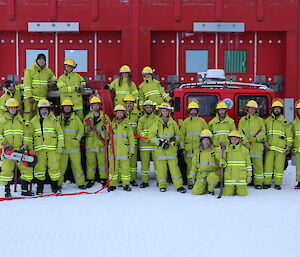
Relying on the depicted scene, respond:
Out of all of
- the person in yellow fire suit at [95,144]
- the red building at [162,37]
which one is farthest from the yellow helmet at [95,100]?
the red building at [162,37]

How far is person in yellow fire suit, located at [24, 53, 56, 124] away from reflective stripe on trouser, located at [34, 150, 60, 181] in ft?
3.08

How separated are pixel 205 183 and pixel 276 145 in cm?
163

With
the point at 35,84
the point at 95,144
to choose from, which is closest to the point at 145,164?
the point at 95,144

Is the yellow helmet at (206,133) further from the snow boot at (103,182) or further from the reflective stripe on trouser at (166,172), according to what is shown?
the snow boot at (103,182)

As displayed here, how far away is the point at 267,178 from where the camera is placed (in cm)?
772

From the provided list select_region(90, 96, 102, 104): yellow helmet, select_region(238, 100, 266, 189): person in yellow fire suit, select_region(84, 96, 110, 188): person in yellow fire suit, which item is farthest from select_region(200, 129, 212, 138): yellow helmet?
select_region(90, 96, 102, 104): yellow helmet

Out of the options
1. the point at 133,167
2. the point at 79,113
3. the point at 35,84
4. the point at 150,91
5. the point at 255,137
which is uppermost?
the point at 35,84

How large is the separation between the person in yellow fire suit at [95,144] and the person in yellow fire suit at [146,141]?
700 millimetres

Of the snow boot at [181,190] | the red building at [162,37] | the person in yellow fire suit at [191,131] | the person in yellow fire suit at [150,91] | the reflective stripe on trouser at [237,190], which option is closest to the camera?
the reflective stripe on trouser at [237,190]

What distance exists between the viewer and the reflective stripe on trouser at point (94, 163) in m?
7.81

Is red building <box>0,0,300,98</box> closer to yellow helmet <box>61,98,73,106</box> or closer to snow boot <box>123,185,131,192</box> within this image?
yellow helmet <box>61,98,73,106</box>

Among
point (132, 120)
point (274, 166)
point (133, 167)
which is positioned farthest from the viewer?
point (132, 120)

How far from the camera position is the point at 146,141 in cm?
785

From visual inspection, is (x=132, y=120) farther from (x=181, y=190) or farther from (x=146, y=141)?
(x=181, y=190)
